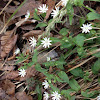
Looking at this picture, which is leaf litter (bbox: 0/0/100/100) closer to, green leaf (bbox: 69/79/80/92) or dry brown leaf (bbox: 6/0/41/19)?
dry brown leaf (bbox: 6/0/41/19)

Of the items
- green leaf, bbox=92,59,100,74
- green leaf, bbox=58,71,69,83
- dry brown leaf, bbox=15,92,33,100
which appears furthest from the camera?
dry brown leaf, bbox=15,92,33,100

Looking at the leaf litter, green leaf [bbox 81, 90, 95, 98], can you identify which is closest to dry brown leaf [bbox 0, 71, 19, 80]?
the leaf litter

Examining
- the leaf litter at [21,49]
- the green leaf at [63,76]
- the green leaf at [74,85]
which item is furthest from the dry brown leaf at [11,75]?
the green leaf at [74,85]

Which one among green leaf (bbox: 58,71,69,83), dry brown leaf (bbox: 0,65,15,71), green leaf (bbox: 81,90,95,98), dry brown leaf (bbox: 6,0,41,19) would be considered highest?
dry brown leaf (bbox: 6,0,41,19)

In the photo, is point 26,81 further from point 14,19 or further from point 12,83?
point 14,19

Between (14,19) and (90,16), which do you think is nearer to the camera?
(90,16)

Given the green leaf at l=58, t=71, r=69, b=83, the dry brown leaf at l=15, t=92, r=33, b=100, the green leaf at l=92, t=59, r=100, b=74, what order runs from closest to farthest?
1. the green leaf at l=92, t=59, r=100, b=74
2. the green leaf at l=58, t=71, r=69, b=83
3. the dry brown leaf at l=15, t=92, r=33, b=100

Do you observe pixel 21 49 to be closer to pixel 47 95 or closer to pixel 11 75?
pixel 11 75

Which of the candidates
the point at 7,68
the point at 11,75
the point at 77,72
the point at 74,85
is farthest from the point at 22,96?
the point at 77,72

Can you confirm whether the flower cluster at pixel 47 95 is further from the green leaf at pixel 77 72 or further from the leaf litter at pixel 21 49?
the green leaf at pixel 77 72

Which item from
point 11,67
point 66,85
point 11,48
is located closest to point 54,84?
point 66,85

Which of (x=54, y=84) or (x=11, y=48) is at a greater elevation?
(x=11, y=48)
